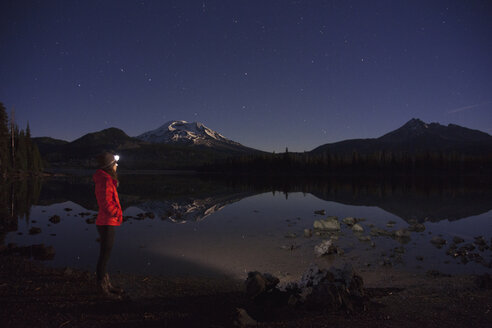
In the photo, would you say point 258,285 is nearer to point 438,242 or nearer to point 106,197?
point 106,197

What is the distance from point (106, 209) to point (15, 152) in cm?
10189

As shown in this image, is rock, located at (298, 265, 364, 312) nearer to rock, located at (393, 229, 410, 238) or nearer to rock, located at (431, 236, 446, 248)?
rock, located at (431, 236, 446, 248)

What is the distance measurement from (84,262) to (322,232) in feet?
48.0

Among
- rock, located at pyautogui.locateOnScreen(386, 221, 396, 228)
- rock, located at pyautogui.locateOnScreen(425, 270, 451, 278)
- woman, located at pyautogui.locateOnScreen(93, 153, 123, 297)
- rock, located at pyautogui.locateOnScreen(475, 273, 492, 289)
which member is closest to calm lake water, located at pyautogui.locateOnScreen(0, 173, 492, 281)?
rock, located at pyautogui.locateOnScreen(386, 221, 396, 228)

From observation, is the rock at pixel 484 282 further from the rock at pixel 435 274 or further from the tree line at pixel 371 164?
the tree line at pixel 371 164

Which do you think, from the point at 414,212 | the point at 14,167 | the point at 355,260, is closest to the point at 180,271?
the point at 355,260

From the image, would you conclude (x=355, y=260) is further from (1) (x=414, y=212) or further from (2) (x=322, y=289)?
(1) (x=414, y=212)

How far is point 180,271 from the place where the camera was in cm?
1200

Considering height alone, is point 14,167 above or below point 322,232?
above

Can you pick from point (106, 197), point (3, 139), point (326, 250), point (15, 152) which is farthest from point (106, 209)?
point (15, 152)

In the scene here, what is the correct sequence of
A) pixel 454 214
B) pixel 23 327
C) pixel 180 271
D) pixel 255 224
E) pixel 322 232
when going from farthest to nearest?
pixel 454 214 → pixel 255 224 → pixel 322 232 → pixel 180 271 → pixel 23 327

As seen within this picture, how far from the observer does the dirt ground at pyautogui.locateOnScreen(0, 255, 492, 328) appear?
23.3 ft

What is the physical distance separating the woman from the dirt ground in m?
0.41

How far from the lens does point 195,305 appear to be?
8.09 meters
